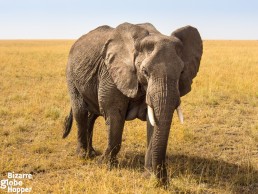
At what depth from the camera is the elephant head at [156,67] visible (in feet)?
14.0

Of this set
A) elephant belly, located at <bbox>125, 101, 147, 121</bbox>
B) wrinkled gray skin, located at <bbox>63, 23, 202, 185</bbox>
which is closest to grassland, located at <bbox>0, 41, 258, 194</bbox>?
wrinkled gray skin, located at <bbox>63, 23, 202, 185</bbox>

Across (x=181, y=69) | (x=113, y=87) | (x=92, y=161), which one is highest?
(x=181, y=69)

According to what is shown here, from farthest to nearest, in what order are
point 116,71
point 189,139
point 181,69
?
1. point 189,139
2. point 116,71
3. point 181,69

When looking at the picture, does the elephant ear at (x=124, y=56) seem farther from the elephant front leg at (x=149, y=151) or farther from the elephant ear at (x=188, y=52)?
the elephant front leg at (x=149, y=151)

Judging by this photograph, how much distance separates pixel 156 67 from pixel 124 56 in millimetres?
882

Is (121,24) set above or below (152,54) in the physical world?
above

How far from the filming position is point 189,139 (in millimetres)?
7832

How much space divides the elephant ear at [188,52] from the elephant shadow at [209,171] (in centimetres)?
141

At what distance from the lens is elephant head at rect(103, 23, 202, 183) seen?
4266 mm

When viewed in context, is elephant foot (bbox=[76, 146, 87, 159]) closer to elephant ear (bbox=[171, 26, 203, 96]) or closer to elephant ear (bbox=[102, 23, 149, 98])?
elephant ear (bbox=[102, 23, 149, 98])

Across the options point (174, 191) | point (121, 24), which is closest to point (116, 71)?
point (121, 24)

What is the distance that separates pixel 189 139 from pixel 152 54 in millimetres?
3833

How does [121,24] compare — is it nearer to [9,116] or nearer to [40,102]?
[9,116]

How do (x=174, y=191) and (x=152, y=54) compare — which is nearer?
(x=152, y=54)
